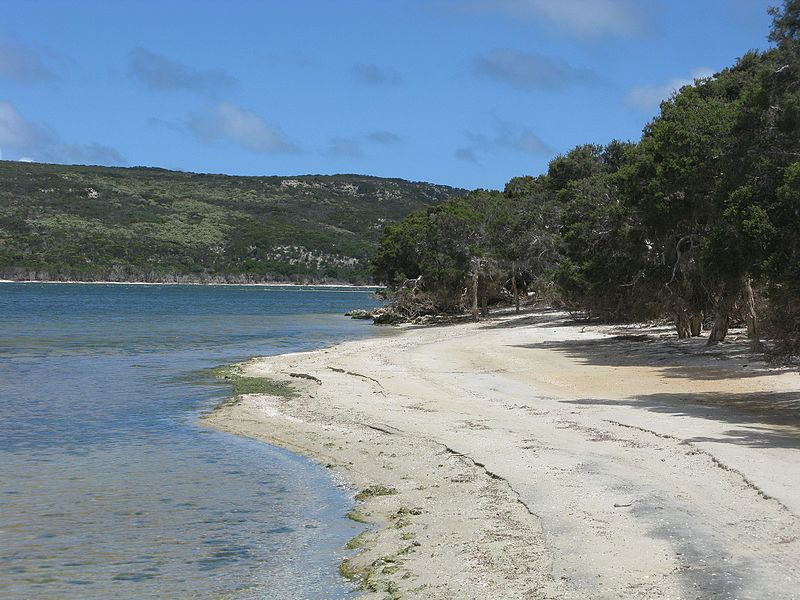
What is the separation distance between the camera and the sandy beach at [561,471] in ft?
25.7

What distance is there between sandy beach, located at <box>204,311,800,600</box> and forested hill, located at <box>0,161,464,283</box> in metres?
142

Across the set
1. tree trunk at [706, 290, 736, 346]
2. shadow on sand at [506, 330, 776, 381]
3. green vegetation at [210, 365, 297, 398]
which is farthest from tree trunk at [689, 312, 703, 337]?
green vegetation at [210, 365, 297, 398]

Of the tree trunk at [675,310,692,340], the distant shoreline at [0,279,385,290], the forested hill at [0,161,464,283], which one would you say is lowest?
the tree trunk at [675,310,692,340]

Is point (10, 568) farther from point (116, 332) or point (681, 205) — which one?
point (116, 332)

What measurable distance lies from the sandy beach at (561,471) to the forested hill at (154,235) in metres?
142

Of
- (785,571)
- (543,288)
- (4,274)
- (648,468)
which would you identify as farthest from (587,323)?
(4,274)

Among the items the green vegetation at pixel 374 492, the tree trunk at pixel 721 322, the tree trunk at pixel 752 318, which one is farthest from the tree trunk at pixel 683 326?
the green vegetation at pixel 374 492

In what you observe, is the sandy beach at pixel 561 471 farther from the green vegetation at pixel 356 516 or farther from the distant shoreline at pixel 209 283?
the distant shoreline at pixel 209 283

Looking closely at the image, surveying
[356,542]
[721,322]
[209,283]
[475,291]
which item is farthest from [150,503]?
[209,283]

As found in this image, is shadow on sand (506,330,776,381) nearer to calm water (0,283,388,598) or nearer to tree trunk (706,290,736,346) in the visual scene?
tree trunk (706,290,736,346)

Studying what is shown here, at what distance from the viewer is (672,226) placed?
85.5ft

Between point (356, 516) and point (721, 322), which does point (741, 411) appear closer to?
point (356, 516)

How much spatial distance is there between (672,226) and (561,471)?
1587 cm

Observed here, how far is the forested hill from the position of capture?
158 meters
